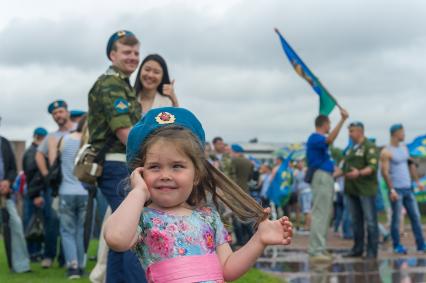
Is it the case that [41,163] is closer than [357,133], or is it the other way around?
[41,163]

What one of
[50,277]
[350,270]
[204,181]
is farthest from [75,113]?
[204,181]

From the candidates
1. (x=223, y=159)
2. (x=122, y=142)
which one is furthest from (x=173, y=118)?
(x=223, y=159)

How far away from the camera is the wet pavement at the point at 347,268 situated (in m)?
8.45

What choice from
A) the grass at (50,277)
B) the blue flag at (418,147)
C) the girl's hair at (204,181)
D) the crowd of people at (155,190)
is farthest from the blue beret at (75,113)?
the blue flag at (418,147)

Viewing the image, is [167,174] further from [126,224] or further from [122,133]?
[122,133]

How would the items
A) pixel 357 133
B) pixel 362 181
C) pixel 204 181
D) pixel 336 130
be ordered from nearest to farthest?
pixel 204 181, pixel 336 130, pixel 362 181, pixel 357 133

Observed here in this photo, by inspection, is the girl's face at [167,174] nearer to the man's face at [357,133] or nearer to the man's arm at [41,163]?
the man's arm at [41,163]

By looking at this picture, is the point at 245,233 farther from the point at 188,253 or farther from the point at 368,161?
the point at 188,253

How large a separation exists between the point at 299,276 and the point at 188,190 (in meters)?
5.72

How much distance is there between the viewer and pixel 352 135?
37.4ft

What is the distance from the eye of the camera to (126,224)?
301 centimetres

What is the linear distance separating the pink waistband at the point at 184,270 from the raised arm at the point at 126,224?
0.19 metres

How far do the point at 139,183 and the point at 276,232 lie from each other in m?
0.60

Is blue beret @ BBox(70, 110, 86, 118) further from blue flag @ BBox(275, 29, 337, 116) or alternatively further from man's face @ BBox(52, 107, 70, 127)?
blue flag @ BBox(275, 29, 337, 116)
